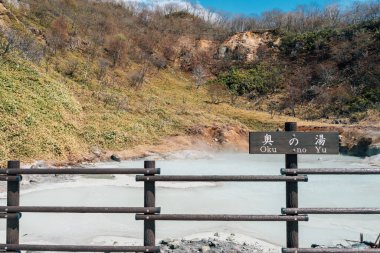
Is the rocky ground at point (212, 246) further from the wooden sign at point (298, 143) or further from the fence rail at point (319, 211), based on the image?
the wooden sign at point (298, 143)

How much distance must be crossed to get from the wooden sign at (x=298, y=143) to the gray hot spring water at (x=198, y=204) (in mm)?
3633

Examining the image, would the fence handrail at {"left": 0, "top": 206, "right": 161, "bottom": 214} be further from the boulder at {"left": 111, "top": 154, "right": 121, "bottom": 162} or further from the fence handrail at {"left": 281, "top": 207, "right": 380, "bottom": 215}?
the boulder at {"left": 111, "top": 154, "right": 121, "bottom": 162}

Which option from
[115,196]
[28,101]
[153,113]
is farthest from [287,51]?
[115,196]

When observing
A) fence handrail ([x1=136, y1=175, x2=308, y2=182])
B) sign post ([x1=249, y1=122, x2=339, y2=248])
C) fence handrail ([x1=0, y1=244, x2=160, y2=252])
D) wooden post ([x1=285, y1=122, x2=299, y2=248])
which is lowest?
fence handrail ([x1=0, y1=244, x2=160, y2=252])

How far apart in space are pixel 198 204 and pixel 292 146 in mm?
6933

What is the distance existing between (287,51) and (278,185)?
43903 mm

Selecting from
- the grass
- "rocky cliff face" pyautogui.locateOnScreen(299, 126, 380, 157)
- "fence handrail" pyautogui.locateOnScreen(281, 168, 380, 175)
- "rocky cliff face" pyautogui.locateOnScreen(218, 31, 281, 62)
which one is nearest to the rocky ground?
"fence handrail" pyautogui.locateOnScreen(281, 168, 380, 175)

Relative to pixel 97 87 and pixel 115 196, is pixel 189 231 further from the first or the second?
pixel 97 87

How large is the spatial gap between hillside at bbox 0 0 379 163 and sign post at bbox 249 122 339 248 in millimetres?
15578

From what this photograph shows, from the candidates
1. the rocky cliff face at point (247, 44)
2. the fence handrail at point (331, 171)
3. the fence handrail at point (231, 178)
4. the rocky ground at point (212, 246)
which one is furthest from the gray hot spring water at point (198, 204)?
the rocky cliff face at point (247, 44)

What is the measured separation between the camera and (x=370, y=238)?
25.0 feet

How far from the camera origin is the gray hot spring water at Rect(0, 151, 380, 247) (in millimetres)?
7965

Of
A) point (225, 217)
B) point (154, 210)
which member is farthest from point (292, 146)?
point (154, 210)

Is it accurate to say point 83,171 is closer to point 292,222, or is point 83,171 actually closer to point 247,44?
point 292,222
